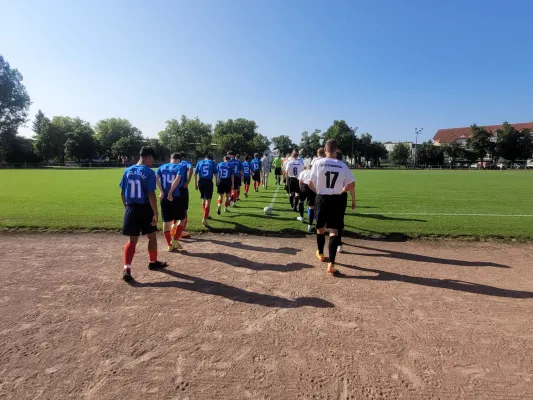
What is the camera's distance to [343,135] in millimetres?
93875

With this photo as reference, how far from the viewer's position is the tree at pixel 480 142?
263 feet

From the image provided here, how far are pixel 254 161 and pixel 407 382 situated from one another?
1653cm

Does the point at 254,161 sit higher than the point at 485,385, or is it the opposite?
the point at 254,161

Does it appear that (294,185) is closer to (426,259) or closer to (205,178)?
(205,178)

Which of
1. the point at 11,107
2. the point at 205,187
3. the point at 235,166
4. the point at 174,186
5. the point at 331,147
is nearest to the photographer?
the point at 331,147

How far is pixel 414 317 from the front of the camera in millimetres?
4117

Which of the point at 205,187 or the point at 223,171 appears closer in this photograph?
the point at 205,187

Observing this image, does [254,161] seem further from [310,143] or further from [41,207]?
[310,143]

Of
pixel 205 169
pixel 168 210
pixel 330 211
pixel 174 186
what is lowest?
pixel 168 210

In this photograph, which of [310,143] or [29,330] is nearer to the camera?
[29,330]

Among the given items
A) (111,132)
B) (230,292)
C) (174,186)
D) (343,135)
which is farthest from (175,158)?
(111,132)

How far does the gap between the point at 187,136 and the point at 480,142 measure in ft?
269

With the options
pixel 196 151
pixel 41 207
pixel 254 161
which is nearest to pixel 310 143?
pixel 196 151

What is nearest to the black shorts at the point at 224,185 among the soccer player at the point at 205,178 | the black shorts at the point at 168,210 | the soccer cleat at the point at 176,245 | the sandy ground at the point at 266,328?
the soccer player at the point at 205,178
